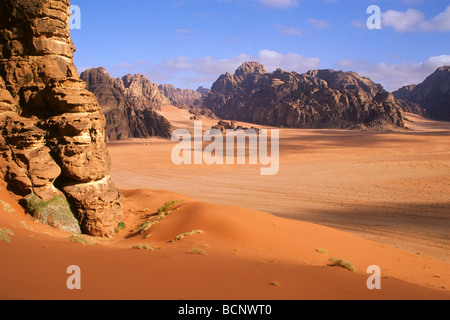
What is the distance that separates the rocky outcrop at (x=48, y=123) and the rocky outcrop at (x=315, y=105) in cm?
7903

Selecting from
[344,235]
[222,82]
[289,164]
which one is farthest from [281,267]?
[222,82]

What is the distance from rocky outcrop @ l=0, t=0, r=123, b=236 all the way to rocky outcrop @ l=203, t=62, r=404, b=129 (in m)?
79.0

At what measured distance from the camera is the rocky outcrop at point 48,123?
8602 millimetres

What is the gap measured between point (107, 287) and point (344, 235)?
8.15 metres

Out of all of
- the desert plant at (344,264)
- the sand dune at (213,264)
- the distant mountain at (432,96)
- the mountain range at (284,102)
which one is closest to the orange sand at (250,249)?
the sand dune at (213,264)

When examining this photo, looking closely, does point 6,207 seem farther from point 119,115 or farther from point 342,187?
point 119,115

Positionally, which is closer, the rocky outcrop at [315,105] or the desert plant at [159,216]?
the desert plant at [159,216]

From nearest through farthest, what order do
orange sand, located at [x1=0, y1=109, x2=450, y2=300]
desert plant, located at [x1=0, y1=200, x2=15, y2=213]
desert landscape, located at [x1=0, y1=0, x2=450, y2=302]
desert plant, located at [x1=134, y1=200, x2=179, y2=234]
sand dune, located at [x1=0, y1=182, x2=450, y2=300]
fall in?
1. sand dune, located at [x1=0, y1=182, x2=450, y2=300]
2. orange sand, located at [x1=0, y1=109, x2=450, y2=300]
3. desert landscape, located at [x1=0, y1=0, x2=450, y2=302]
4. desert plant, located at [x1=0, y1=200, x2=15, y2=213]
5. desert plant, located at [x1=134, y1=200, x2=179, y2=234]

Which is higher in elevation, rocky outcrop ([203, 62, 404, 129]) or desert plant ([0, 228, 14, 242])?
rocky outcrop ([203, 62, 404, 129])

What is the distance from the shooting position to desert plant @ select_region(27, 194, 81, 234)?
8.23m

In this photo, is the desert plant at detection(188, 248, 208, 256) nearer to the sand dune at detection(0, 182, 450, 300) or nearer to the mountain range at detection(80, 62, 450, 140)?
the sand dune at detection(0, 182, 450, 300)

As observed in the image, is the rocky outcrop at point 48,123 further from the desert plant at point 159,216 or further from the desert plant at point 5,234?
the desert plant at point 5,234

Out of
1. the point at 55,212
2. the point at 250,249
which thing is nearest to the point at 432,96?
the point at 250,249

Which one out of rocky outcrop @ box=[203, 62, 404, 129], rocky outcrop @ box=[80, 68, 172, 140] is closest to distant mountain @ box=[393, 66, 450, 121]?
rocky outcrop @ box=[203, 62, 404, 129]
